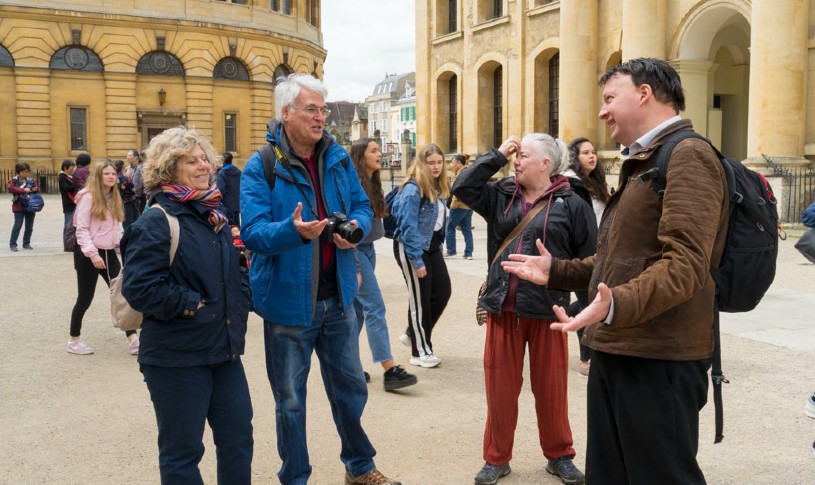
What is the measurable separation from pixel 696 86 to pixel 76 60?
3128cm

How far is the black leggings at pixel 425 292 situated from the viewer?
22.2ft

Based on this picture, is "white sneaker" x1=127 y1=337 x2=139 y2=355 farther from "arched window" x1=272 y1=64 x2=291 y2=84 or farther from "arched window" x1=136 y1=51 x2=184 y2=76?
"arched window" x1=272 y1=64 x2=291 y2=84

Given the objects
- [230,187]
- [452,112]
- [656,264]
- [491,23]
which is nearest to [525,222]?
[656,264]

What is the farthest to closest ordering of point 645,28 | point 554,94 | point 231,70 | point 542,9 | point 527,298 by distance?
1. point 231,70
2. point 554,94
3. point 542,9
4. point 645,28
5. point 527,298

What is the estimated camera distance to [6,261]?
14.3m

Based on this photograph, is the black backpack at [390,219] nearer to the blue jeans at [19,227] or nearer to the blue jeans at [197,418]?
the blue jeans at [197,418]

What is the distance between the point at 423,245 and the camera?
6.70 metres

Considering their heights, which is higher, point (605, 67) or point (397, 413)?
point (605, 67)

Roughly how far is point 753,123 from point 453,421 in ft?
52.5

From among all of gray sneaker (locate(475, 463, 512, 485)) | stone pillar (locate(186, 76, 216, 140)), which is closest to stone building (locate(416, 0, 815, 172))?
stone pillar (locate(186, 76, 216, 140))

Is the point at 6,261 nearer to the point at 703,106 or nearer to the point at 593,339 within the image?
the point at 593,339

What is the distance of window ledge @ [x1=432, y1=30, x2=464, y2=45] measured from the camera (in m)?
31.4

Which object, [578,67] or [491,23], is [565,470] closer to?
[578,67]

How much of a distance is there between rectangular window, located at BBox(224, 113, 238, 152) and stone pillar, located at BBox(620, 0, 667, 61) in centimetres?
2718
